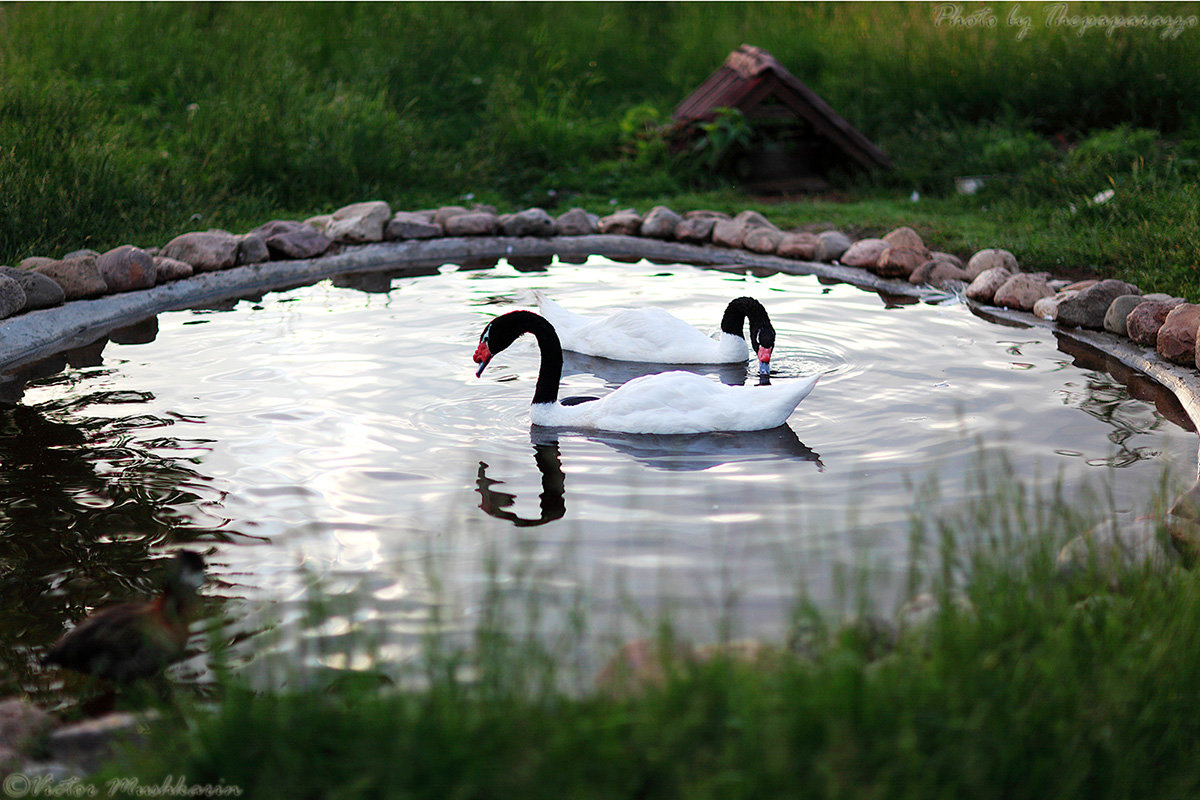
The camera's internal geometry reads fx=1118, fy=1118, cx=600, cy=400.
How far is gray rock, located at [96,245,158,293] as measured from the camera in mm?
8328

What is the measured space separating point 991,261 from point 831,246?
1380mm

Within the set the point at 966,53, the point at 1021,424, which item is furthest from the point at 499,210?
the point at 1021,424

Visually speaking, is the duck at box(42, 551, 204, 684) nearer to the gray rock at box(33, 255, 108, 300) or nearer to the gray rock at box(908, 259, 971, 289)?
the gray rock at box(33, 255, 108, 300)

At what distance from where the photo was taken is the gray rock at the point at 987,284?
8320 mm

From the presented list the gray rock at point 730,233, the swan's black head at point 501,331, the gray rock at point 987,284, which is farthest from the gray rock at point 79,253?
the gray rock at point 987,284

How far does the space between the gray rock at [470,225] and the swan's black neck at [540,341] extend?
4553 millimetres

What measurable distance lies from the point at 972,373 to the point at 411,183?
7.29 meters

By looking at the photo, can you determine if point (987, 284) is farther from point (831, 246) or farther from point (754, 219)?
point (754, 219)

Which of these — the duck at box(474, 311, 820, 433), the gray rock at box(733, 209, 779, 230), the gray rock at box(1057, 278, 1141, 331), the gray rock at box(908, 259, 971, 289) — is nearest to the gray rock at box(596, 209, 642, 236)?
the gray rock at box(733, 209, 779, 230)

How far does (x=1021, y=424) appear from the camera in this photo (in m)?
5.69

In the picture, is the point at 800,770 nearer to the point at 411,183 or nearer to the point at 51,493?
the point at 51,493

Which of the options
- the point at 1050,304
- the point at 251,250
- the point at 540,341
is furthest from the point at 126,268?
the point at 1050,304

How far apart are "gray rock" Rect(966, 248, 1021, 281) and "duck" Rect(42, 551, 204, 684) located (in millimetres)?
7025

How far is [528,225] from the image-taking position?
10.6m
